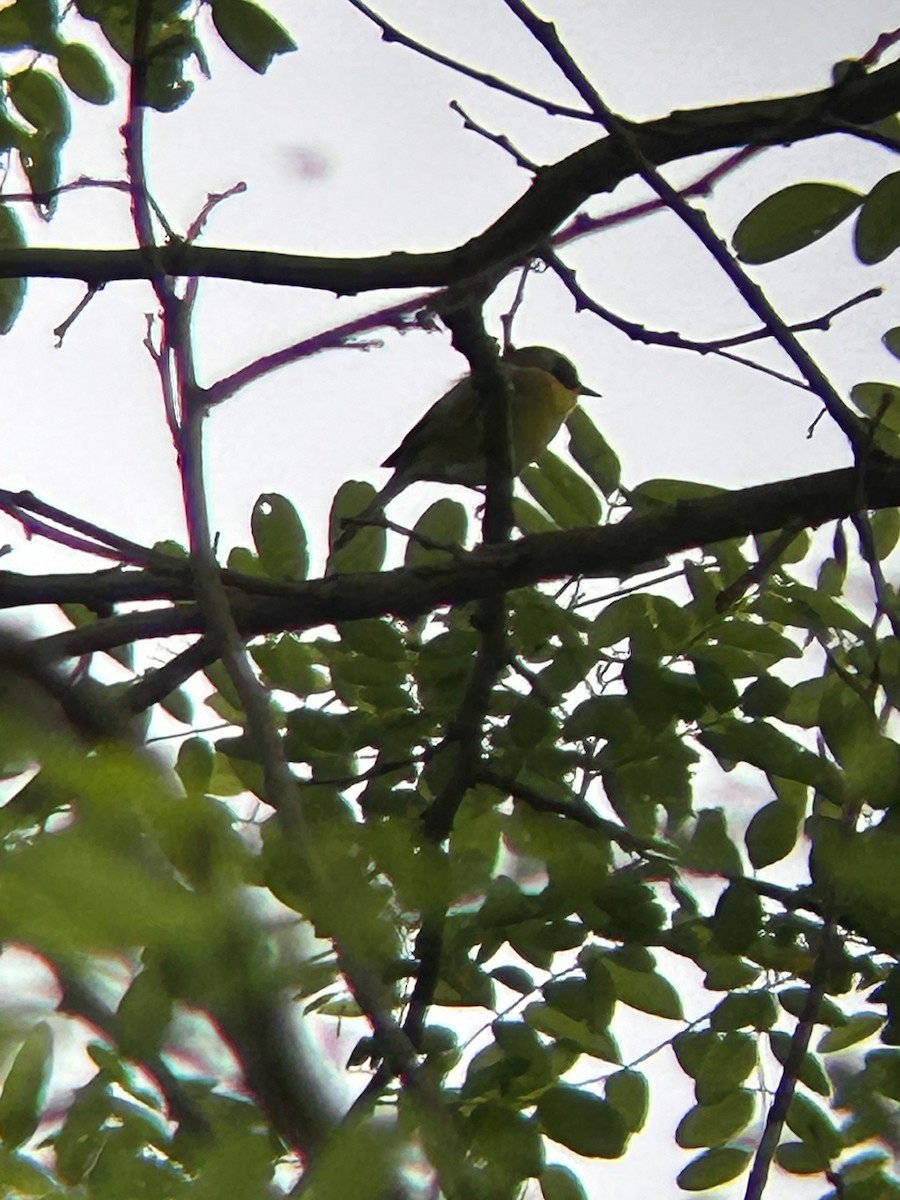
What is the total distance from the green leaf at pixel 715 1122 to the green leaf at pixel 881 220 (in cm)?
67

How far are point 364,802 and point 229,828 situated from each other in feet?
2.64

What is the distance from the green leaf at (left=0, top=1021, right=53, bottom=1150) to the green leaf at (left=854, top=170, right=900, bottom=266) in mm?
994

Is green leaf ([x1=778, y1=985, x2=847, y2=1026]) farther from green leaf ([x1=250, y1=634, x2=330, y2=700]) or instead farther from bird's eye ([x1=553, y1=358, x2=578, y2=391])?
bird's eye ([x1=553, y1=358, x2=578, y2=391])

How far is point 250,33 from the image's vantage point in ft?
4.17

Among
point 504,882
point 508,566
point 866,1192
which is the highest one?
point 508,566

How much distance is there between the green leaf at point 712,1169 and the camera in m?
1.03

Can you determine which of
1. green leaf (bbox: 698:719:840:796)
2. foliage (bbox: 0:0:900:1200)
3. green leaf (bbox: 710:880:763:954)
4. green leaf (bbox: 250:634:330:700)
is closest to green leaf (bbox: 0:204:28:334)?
foliage (bbox: 0:0:900:1200)

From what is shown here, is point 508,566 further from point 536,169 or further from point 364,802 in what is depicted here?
point 536,169

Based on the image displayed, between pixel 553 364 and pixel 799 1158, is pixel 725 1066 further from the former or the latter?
pixel 553 364

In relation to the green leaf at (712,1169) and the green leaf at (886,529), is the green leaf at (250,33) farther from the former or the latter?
the green leaf at (712,1169)

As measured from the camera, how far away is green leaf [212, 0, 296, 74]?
49.9 inches

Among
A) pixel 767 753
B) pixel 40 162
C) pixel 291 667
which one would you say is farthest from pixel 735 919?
pixel 40 162

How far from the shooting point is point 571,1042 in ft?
3.34

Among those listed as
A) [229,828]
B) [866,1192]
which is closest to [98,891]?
[229,828]
